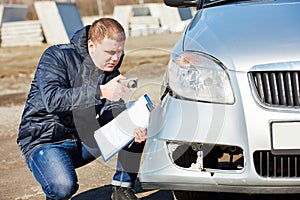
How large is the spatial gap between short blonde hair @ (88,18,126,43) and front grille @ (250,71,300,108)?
103cm

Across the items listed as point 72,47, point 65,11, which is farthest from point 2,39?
point 72,47

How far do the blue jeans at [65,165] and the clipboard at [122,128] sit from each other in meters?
0.18

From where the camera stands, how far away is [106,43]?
158 inches

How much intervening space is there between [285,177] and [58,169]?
1409 mm

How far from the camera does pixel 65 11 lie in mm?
21594

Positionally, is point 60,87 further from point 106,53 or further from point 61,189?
point 61,189

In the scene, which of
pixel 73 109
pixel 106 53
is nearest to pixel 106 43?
pixel 106 53

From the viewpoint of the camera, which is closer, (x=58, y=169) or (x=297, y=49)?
(x=297, y=49)

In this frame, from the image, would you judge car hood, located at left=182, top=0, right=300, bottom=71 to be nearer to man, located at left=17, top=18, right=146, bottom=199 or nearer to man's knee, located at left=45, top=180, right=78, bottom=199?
man, located at left=17, top=18, right=146, bottom=199

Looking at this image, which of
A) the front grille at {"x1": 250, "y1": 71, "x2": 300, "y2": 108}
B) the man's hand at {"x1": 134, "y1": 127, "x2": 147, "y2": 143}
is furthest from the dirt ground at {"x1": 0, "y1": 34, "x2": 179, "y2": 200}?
the front grille at {"x1": 250, "y1": 71, "x2": 300, "y2": 108}

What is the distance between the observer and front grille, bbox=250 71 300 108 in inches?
133

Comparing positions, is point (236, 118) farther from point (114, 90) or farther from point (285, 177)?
point (114, 90)

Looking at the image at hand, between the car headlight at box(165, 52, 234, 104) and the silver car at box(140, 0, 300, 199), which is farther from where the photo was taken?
the car headlight at box(165, 52, 234, 104)

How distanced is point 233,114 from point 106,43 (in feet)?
3.36
